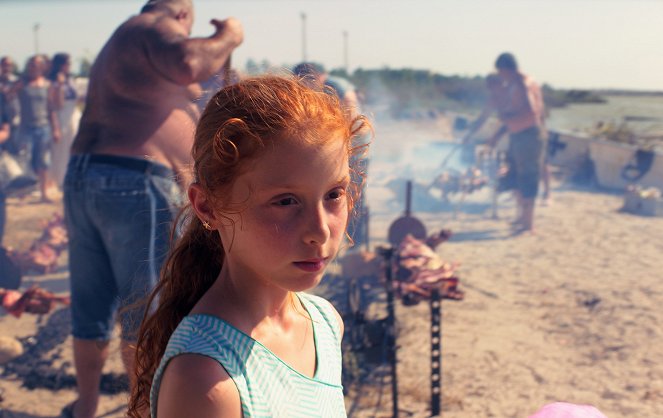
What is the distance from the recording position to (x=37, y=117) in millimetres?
→ 9094

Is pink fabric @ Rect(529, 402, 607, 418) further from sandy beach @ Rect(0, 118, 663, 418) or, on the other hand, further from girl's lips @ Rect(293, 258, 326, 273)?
sandy beach @ Rect(0, 118, 663, 418)

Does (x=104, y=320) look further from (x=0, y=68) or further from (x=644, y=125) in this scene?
(x=644, y=125)

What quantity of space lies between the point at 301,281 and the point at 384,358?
301cm

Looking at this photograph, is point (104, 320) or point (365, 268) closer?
point (104, 320)

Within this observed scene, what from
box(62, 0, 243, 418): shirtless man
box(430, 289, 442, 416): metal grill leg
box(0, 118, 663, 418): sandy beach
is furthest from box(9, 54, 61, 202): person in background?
box(430, 289, 442, 416): metal grill leg

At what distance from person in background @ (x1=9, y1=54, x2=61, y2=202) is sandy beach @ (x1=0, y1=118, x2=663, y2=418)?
1.03 metres

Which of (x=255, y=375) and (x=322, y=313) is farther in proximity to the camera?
(x=322, y=313)

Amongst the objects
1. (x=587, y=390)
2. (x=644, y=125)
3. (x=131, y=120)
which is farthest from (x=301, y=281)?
(x=644, y=125)

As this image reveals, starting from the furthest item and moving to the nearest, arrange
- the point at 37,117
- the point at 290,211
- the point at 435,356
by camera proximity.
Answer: the point at 37,117 < the point at 435,356 < the point at 290,211

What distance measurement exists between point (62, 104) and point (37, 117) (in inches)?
20.1

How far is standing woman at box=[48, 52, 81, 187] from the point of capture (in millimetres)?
9328

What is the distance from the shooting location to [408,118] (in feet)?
73.9

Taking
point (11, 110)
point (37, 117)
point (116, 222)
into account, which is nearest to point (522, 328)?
point (116, 222)

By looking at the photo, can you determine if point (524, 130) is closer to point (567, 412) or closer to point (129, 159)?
point (129, 159)
